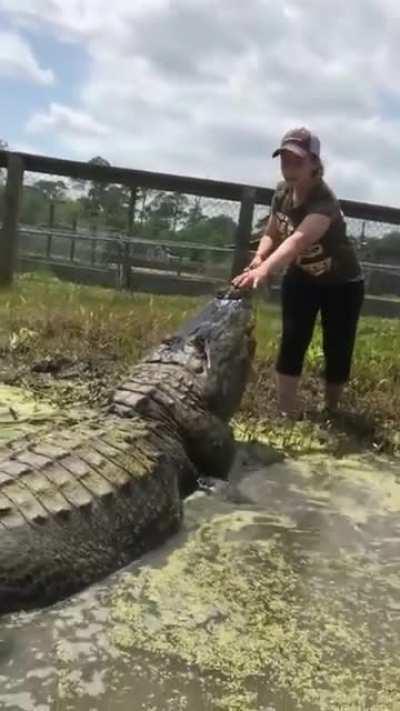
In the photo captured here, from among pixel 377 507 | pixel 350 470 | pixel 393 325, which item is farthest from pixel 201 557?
pixel 393 325

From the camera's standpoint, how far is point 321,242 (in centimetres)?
520

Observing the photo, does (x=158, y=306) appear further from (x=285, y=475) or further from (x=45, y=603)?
(x=45, y=603)

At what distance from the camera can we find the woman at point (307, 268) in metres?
4.92

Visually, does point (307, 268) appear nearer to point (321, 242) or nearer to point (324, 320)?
point (321, 242)

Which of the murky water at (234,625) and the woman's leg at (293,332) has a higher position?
the woman's leg at (293,332)

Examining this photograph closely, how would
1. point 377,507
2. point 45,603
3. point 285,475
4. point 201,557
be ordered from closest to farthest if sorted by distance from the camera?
1. point 45,603
2. point 201,557
3. point 377,507
4. point 285,475

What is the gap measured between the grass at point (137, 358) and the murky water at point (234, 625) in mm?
1177

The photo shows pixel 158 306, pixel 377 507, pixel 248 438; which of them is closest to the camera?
pixel 377 507

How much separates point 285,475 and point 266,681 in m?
2.02

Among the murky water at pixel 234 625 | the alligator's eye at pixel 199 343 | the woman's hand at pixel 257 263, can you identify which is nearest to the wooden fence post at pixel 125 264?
the woman's hand at pixel 257 263

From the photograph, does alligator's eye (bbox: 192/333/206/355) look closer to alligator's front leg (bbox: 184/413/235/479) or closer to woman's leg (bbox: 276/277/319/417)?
alligator's front leg (bbox: 184/413/235/479)

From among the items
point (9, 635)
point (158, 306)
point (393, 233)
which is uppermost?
point (393, 233)

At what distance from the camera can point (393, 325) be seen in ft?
28.0

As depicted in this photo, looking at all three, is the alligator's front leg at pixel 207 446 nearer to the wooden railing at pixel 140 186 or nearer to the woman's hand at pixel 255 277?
the woman's hand at pixel 255 277
